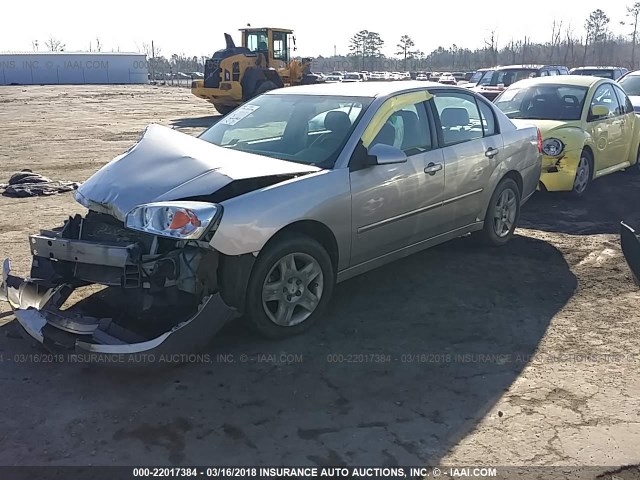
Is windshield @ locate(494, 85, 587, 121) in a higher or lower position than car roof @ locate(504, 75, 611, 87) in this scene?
lower

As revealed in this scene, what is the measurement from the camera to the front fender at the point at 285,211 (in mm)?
3742

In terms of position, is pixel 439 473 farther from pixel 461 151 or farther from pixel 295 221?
pixel 461 151

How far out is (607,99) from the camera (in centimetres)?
925

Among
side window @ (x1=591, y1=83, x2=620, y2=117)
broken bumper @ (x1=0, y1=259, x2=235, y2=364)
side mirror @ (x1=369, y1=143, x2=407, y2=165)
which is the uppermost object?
side window @ (x1=591, y1=83, x2=620, y2=117)

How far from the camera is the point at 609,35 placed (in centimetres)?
6438

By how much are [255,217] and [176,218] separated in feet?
1.59

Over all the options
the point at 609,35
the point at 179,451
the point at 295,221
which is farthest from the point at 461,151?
the point at 609,35

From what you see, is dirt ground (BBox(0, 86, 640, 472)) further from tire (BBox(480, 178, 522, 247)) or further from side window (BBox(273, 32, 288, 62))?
side window (BBox(273, 32, 288, 62))

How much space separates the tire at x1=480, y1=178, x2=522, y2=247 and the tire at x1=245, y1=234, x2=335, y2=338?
2.33 m

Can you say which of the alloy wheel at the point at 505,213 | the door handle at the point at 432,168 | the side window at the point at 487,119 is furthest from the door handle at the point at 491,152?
the door handle at the point at 432,168

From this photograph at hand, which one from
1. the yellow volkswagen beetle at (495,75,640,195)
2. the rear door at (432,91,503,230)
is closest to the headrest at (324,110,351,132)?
the rear door at (432,91,503,230)

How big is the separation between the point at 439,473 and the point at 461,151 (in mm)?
3295

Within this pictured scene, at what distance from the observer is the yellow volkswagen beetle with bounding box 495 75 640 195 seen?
26.8 feet

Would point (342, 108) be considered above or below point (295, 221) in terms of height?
above
